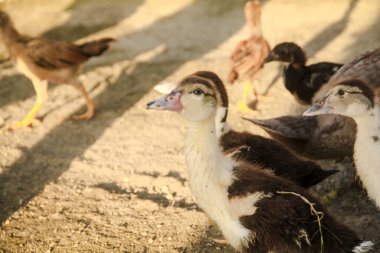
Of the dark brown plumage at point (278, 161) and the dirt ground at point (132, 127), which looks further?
the dirt ground at point (132, 127)

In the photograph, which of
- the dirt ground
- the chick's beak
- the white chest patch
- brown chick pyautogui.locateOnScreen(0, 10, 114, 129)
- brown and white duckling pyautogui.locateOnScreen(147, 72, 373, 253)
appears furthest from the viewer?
brown chick pyautogui.locateOnScreen(0, 10, 114, 129)

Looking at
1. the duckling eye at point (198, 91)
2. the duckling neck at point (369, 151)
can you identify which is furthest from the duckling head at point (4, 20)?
the duckling neck at point (369, 151)

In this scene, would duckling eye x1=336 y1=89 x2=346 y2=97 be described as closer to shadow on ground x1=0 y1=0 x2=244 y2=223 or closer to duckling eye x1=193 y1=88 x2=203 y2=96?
duckling eye x1=193 y1=88 x2=203 y2=96

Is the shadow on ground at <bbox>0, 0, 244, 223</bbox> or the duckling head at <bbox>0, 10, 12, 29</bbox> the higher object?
the duckling head at <bbox>0, 10, 12, 29</bbox>

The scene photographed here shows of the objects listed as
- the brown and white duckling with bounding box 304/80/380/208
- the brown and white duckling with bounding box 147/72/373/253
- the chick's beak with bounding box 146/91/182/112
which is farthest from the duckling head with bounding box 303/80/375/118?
the chick's beak with bounding box 146/91/182/112

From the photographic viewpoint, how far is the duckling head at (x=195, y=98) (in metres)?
3.86

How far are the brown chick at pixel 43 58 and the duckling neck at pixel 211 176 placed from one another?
3.49m

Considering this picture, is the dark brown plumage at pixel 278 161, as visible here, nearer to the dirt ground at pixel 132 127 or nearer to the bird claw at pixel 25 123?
the dirt ground at pixel 132 127

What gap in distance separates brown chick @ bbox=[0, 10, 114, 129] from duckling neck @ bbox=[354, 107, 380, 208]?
407 cm

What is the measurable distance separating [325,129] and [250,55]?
1.99 m

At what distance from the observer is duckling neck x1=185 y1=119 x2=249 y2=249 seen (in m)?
3.79

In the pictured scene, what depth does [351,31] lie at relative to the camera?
9.20 metres

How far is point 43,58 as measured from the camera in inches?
267

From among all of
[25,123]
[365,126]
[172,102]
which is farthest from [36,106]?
[365,126]
